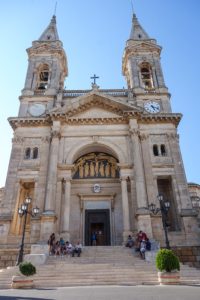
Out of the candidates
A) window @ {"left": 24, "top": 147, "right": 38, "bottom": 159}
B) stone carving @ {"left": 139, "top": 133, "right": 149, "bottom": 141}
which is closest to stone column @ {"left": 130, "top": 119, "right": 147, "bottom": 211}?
stone carving @ {"left": 139, "top": 133, "right": 149, "bottom": 141}

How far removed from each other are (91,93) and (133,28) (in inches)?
621

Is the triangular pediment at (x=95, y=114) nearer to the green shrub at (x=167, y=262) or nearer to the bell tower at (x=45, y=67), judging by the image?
the bell tower at (x=45, y=67)

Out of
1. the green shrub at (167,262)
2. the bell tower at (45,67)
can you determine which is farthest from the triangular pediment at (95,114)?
the green shrub at (167,262)

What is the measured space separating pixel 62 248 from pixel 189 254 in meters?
8.86

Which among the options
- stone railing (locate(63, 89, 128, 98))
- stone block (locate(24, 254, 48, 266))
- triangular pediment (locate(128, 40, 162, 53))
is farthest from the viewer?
triangular pediment (locate(128, 40, 162, 53))

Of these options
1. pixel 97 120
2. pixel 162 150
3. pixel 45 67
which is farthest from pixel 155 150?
pixel 45 67

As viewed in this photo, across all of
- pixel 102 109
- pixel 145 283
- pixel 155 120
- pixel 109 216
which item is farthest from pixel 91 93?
pixel 145 283

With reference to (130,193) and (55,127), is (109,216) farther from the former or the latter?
(55,127)

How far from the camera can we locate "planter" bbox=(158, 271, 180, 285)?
415 inches

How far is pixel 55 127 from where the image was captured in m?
23.1

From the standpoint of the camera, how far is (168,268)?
10.8m

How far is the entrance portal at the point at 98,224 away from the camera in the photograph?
2170 centimetres

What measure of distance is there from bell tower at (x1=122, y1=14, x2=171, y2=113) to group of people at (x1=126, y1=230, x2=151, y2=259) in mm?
13245

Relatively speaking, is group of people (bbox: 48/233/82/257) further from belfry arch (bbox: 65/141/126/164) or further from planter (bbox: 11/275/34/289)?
belfry arch (bbox: 65/141/126/164)
